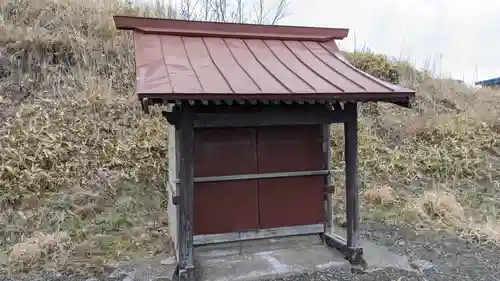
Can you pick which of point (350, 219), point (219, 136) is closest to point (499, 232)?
point (350, 219)

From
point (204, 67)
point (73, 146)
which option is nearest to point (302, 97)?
point (204, 67)

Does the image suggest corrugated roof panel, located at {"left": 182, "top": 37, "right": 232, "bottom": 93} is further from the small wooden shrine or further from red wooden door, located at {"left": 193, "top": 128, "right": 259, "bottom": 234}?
red wooden door, located at {"left": 193, "top": 128, "right": 259, "bottom": 234}

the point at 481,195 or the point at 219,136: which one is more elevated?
the point at 219,136

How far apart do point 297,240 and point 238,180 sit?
3.06 feet

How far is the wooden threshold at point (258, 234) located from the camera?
4.01 meters

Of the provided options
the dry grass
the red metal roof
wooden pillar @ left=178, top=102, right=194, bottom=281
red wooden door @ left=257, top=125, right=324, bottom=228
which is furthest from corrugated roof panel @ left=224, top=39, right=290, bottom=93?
the dry grass

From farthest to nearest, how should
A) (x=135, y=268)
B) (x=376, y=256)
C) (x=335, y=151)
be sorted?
(x=335, y=151), (x=376, y=256), (x=135, y=268)

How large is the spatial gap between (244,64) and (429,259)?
2668 mm

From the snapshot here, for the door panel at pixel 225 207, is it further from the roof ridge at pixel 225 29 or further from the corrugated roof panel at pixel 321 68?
the roof ridge at pixel 225 29

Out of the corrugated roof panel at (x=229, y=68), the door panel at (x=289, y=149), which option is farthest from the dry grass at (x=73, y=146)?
the corrugated roof panel at (x=229, y=68)

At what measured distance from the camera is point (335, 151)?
7.06 meters

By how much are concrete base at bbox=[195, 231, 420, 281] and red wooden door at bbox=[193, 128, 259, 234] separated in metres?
0.23

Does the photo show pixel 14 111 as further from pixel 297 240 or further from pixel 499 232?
pixel 499 232

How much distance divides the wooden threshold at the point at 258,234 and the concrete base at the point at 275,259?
7 centimetres
